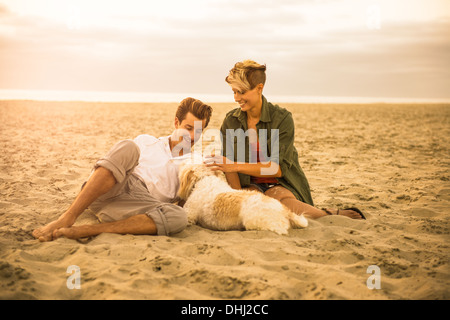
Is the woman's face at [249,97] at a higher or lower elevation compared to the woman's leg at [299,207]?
higher

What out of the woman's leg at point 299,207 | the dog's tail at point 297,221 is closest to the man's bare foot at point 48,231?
the dog's tail at point 297,221

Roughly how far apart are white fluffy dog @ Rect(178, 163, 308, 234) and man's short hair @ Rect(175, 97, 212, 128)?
1.70ft

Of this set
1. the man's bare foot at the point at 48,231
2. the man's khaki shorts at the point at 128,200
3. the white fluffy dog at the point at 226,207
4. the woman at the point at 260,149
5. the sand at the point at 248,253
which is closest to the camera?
the sand at the point at 248,253

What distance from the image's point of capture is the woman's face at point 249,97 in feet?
12.7

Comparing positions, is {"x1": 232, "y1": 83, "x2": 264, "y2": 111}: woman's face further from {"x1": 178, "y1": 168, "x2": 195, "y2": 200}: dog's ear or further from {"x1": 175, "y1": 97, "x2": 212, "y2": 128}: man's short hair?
{"x1": 178, "y1": 168, "x2": 195, "y2": 200}: dog's ear

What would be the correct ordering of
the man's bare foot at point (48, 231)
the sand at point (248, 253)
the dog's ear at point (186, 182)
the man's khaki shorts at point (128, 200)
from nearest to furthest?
the sand at point (248, 253)
the man's bare foot at point (48, 231)
the man's khaki shorts at point (128, 200)
the dog's ear at point (186, 182)

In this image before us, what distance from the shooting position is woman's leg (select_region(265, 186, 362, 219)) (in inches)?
151

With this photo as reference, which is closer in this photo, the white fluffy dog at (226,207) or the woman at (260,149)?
the white fluffy dog at (226,207)

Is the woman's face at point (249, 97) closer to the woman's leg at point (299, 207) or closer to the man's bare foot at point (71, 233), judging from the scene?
the woman's leg at point (299, 207)

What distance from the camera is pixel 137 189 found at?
11.6 ft

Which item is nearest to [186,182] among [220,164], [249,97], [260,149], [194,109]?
[220,164]

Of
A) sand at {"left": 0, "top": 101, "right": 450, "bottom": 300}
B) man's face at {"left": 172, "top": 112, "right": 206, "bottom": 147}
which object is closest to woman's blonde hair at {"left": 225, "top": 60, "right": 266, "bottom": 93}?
man's face at {"left": 172, "top": 112, "right": 206, "bottom": 147}

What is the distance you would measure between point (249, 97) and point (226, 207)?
47.0 inches
